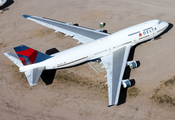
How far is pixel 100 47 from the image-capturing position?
31.3 m

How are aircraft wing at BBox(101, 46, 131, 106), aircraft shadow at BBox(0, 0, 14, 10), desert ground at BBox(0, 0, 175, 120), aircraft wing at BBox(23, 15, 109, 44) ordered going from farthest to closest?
1. aircraft shadow at BBox(0, 0, 14, 10)
2. aircraft wing at BBox(23, 15, 109, 44)
3. desert ground at BBox(0, 0, 175, 120)
4. aircraft wing at BBox(101, 46, 131, 106)

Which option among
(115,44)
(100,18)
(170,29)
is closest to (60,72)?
(115,44)

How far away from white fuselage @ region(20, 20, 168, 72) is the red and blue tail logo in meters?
0.79

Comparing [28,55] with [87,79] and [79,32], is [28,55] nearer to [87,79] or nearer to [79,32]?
[87,79]

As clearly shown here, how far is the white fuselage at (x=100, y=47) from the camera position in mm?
29938

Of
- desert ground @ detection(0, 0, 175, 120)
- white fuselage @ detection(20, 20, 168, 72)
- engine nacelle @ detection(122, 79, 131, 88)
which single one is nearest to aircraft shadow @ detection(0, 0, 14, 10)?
desert ground @ detection(0, 0, 175, 120)

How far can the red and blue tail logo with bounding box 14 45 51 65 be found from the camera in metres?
26.9

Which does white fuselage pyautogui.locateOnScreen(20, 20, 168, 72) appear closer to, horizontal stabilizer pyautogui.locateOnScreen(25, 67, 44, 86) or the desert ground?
horizontal stabilizer pyautogui.locateOnScreen(25, 67, 44, 86)

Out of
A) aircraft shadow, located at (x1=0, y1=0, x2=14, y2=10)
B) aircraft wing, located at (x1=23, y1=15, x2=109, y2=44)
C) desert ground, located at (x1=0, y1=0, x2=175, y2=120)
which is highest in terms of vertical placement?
aircraft shadow, located at (x1=0, y1=0, x2=14, y2=10)

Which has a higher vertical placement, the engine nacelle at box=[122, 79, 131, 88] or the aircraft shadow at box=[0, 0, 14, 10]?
the aircraft shadow at box=[0, 0, 14, 10]

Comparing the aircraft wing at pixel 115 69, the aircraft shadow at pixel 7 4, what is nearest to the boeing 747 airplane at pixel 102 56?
the aircraft wing at pixel 115 69

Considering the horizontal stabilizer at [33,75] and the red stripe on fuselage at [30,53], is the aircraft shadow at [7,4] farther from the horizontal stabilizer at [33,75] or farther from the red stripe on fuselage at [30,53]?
the horizontal stabilizer at [33,75]

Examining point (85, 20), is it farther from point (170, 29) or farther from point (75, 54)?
point (170, 29)

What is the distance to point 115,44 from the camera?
31.9 metres
